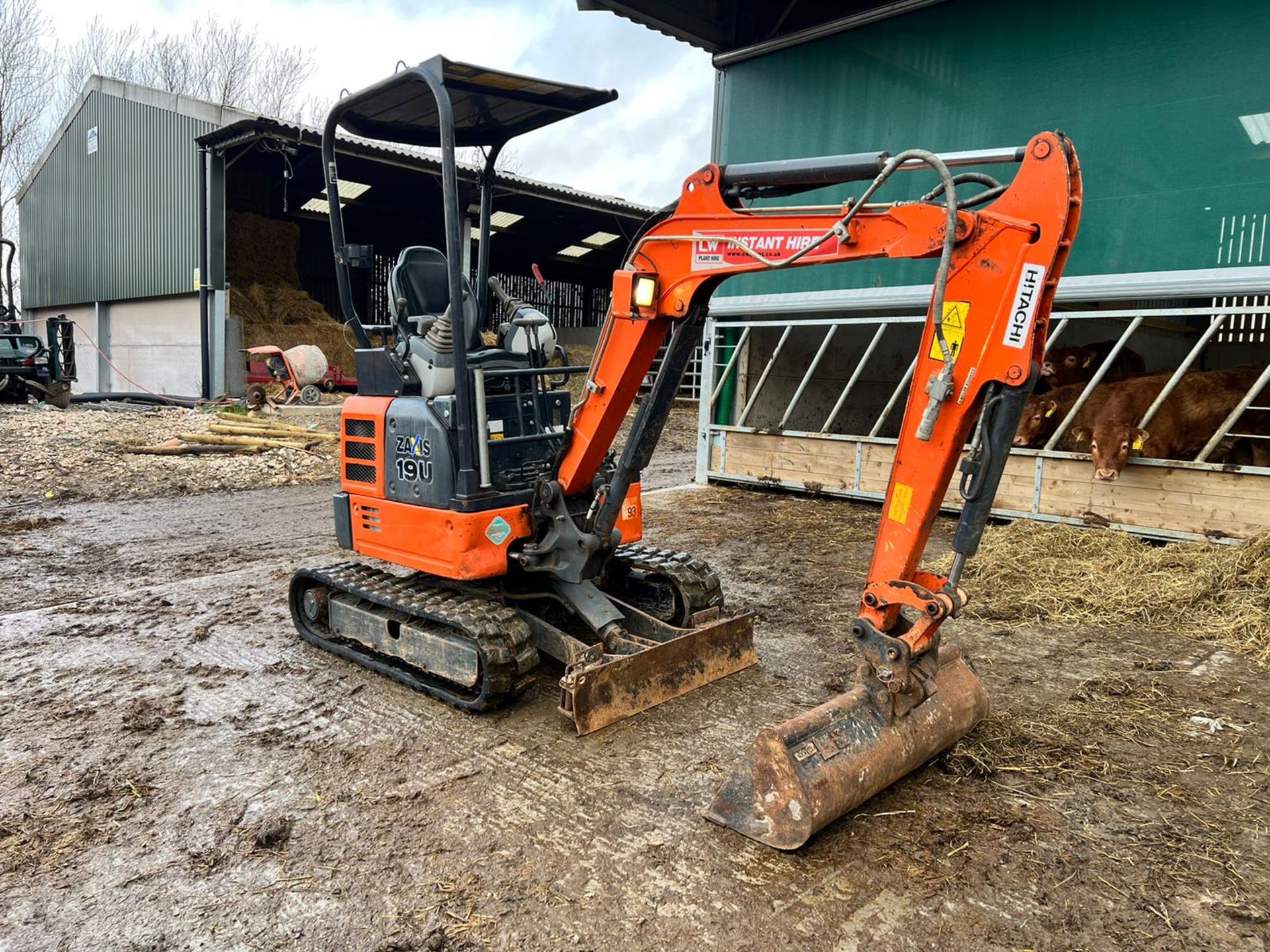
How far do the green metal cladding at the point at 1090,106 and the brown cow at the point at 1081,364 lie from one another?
1573 mm

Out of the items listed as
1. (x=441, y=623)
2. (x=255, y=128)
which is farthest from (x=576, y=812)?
(x=255, y=128)

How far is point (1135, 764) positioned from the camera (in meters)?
3.60

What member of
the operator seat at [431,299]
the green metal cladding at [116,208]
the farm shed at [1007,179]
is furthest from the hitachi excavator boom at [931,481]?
the green metal cladding at [116,208]

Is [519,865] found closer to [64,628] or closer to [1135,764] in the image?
[1135,764]

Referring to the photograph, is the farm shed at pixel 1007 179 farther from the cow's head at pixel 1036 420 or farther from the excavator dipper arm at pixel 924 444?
the excavator dipper arm at pixel 924 444

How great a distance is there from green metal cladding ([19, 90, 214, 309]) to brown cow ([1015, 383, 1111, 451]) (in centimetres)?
1618

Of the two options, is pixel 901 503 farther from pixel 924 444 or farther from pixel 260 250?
pixel 260 250

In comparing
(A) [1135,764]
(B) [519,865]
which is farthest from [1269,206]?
(B) [519,865]

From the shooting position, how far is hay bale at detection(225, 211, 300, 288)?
816 inches

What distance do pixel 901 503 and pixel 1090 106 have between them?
6.65 metres

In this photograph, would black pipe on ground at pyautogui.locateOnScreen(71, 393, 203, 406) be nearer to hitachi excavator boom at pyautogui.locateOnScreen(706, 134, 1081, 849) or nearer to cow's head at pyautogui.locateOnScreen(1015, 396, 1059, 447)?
cow's head at pyautogui.locateOnScreen(1015, 396, 1059, 447)

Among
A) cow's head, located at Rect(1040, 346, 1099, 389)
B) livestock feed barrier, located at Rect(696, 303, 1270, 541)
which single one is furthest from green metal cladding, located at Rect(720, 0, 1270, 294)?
cow's head, located at Rect(1040, 346, 1099, 389)

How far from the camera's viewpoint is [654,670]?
4043mm

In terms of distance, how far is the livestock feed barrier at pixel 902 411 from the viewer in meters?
7.21
